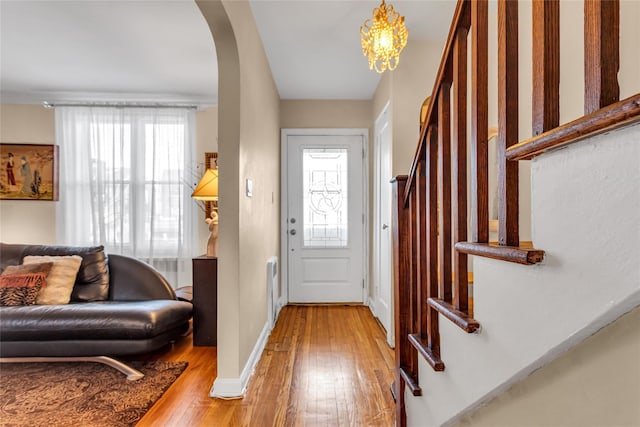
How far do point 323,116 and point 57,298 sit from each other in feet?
10.8

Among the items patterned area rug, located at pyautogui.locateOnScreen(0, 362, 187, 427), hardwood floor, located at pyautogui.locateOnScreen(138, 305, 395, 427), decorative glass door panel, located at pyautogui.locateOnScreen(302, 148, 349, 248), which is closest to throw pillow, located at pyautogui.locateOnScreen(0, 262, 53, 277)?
patterned area rug, located at pyautogui.locateOnScreen(0, 362, 187, 427)

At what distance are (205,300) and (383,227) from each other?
1859mm

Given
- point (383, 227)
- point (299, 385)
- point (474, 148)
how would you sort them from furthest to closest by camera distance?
point (383, 227)
point (299, 385)
point (474, 148)

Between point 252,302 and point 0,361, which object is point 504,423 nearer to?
point 252,302

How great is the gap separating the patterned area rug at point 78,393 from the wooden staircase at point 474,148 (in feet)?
5.00

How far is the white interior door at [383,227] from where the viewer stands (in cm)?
325

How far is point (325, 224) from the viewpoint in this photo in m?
4.46

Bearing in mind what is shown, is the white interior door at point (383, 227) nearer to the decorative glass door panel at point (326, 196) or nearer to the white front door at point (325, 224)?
the white front door at point (325, 224)

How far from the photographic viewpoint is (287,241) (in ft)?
14.6

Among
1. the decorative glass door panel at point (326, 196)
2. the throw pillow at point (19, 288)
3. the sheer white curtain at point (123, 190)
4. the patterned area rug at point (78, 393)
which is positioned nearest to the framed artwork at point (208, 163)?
the sheer white curtain at point (123, 190)

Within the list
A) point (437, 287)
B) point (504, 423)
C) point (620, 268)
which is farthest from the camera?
point (437, 287)

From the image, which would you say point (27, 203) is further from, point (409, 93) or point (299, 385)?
point (409, 93)

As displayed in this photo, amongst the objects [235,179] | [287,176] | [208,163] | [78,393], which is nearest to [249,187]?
[235,179]

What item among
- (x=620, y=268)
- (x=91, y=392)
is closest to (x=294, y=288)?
(x=91, y=392)
